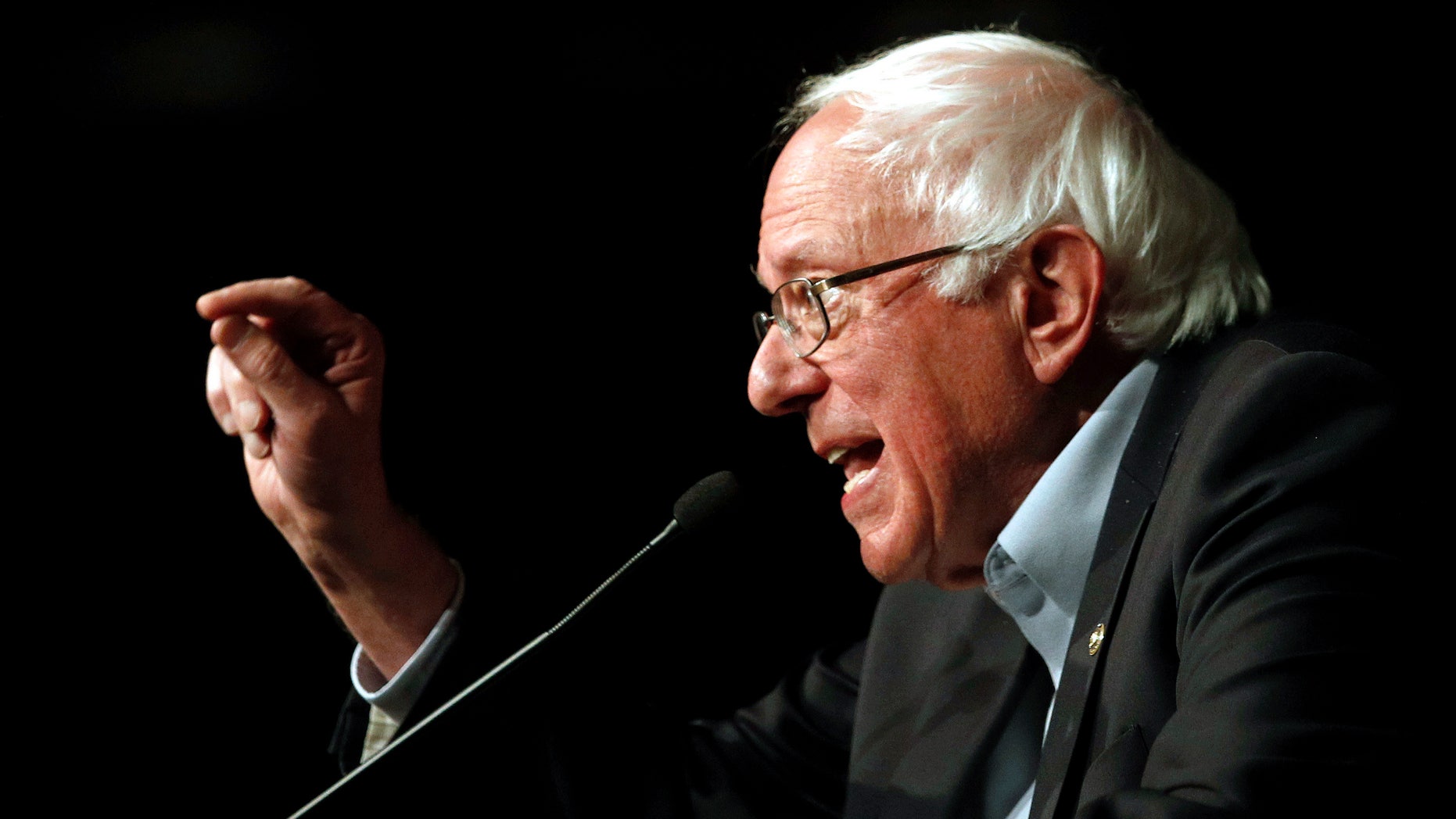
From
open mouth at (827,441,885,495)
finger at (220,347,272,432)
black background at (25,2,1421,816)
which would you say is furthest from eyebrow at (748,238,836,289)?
finger at (220,347,272,432)

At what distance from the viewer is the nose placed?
1715 mm

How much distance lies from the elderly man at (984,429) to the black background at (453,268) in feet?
0.95

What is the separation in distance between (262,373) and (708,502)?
0.66 m

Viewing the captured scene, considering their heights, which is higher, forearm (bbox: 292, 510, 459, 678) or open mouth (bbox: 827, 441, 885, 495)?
open mouth (bbox: 827, 441, 885, 495)

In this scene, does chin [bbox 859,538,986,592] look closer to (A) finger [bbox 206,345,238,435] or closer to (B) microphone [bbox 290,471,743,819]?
(B) microphone [bbox 290,471,743,819]

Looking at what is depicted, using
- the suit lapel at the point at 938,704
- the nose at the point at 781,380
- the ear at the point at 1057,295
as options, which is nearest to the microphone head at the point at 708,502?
the nose at the point at 781,380

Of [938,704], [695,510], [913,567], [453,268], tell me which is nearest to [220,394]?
[453,268]

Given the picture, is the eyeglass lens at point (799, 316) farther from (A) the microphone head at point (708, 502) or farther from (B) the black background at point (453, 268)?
(B) the black background at point (453, 268)

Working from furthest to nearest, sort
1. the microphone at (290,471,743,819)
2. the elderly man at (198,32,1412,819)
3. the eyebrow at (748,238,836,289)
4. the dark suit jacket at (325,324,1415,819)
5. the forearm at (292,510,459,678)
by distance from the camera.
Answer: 1. the forearm at (292,510,459,678)
2. the eyebrow at (748,238,836,289)
3. the microphone at (290,471,743,819)
4. the elderly man at (198,32,1412,819)
5. the dark suit jacket at (325,324,1415,819)

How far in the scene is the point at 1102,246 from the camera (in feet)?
5.38

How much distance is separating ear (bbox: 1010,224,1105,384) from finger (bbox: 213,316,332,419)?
1.00 m

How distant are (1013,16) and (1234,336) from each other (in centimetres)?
87

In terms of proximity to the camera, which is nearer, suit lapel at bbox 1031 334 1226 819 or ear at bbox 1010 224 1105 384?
suit lapel at bbox 1031 334 1226 819

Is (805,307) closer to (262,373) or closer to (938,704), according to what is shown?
(938,704)
